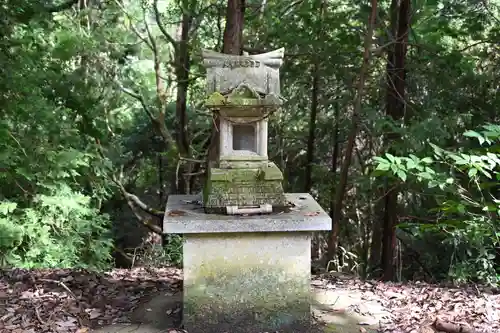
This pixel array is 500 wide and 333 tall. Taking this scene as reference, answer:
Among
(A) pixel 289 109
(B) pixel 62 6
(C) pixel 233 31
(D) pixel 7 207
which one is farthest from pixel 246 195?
(A) pixel 289 109

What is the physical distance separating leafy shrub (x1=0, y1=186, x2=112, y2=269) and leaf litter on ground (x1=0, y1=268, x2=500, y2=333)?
5.13 ft

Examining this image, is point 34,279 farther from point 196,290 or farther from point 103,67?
point 103,67

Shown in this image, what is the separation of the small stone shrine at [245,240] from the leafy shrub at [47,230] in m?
3.41

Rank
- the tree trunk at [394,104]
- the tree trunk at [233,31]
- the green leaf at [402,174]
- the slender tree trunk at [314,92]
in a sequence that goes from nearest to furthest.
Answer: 1. the green leaf at [402,174]
2. the tree trunk at [233,31]
3. the tree trunk at [394,104]
4. the slender tree trunk at [314,92]

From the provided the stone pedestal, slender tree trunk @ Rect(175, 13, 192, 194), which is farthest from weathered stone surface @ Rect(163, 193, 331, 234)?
slender tree trunk @ Rect(175, 13, 192, 194)

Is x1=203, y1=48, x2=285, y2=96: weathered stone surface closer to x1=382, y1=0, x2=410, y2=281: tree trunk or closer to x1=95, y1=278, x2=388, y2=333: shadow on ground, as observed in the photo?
x1=95, y1=278, x2=388, y2=333: shadow on ground

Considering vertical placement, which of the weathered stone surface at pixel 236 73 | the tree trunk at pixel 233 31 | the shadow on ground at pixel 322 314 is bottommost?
the shadow on ground at pixel 322 314

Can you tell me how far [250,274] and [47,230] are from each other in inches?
158

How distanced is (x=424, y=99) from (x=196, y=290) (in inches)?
219

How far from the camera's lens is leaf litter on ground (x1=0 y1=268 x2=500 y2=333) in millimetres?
4113

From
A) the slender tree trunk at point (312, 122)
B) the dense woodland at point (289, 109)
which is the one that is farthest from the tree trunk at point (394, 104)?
the slender tree trunk at point (312, 122)

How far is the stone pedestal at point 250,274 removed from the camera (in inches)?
158

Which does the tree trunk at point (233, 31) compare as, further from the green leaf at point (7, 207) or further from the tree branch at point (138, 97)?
the tree branch at point (138, 97)

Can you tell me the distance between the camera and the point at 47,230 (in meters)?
7.02
